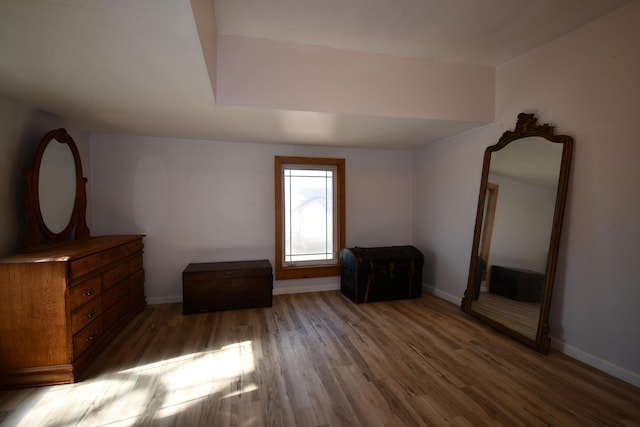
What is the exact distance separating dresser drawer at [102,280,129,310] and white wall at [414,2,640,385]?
3768 millimetres

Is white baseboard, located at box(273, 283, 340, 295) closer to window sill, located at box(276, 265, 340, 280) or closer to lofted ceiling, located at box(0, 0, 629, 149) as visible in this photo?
window sill, located at box(276, 265, 340, 280)

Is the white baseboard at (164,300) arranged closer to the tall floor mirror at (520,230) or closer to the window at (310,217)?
the window at (310,217)

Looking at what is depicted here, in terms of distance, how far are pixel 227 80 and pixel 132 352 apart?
2324mm

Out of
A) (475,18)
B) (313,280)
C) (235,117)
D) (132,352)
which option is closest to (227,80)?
(235,117)

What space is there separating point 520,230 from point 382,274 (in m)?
1.53

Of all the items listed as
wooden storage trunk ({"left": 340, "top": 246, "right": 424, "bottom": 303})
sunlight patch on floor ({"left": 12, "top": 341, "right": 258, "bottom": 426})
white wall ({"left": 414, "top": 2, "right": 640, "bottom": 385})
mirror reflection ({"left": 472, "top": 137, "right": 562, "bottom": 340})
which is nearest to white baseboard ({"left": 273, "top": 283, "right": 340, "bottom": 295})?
wooden storage trunk ({"left": 340, "top": 246, "right": 424, "bottom": 303})

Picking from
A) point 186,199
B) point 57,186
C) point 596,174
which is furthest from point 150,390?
point 596,174

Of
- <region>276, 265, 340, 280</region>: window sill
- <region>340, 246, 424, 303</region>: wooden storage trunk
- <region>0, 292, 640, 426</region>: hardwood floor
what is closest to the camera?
<region>0, 292, 640, 426</region>: hardwood floor

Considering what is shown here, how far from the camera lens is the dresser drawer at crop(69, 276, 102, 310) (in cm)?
199

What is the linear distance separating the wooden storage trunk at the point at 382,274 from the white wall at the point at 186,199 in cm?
60

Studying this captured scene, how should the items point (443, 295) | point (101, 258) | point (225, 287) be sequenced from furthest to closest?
point (443, 295) < point (225, 287) < point (101, 258)

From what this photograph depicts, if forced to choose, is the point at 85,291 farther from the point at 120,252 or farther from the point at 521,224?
the point at 521,224

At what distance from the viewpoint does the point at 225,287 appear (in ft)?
10.5

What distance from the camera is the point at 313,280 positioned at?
3.95 metres
